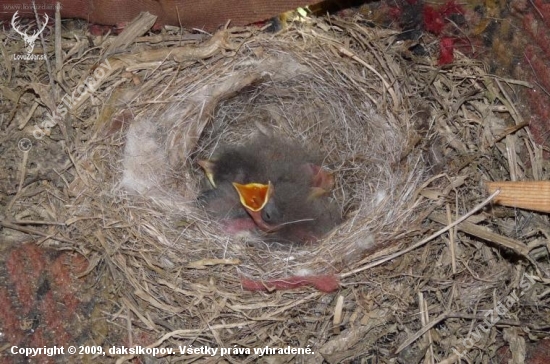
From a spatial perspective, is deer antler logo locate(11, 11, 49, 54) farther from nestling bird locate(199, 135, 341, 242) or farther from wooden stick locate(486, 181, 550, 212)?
wooden stick locate(486, 181, 550, 212)

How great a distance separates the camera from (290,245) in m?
2.38

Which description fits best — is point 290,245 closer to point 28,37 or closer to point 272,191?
point 272,191

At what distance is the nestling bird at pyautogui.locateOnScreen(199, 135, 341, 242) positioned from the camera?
2457 millimetres

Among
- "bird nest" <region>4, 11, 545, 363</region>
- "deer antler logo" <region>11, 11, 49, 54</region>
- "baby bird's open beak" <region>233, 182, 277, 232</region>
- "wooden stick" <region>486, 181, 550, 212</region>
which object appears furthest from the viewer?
"baby bird's open beak" <region>233, 182, 277, 232</region>

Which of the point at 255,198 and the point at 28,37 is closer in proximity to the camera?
the point at 28,37

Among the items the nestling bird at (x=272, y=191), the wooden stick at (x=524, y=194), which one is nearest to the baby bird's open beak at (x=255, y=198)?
the nestling bird at (x=272, y=191)

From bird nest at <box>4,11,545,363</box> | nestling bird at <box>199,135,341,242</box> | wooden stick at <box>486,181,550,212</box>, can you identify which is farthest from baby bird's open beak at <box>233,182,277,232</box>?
wooden stick at <box>486,181,550,212</box>

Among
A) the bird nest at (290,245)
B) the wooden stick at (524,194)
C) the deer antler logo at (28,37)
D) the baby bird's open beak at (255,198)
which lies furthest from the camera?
the baby bird's open beak at (255,198)

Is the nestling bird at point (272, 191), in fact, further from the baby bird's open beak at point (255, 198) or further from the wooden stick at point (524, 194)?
the wooden stick at point (524, 194)

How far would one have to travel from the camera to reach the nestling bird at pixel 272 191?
8.06 feet

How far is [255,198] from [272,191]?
0.09 metres

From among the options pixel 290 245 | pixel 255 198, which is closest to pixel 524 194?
pixel 290 245

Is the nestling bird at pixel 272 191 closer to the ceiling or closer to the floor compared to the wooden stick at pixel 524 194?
closer to the floor

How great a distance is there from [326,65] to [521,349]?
1147mm
